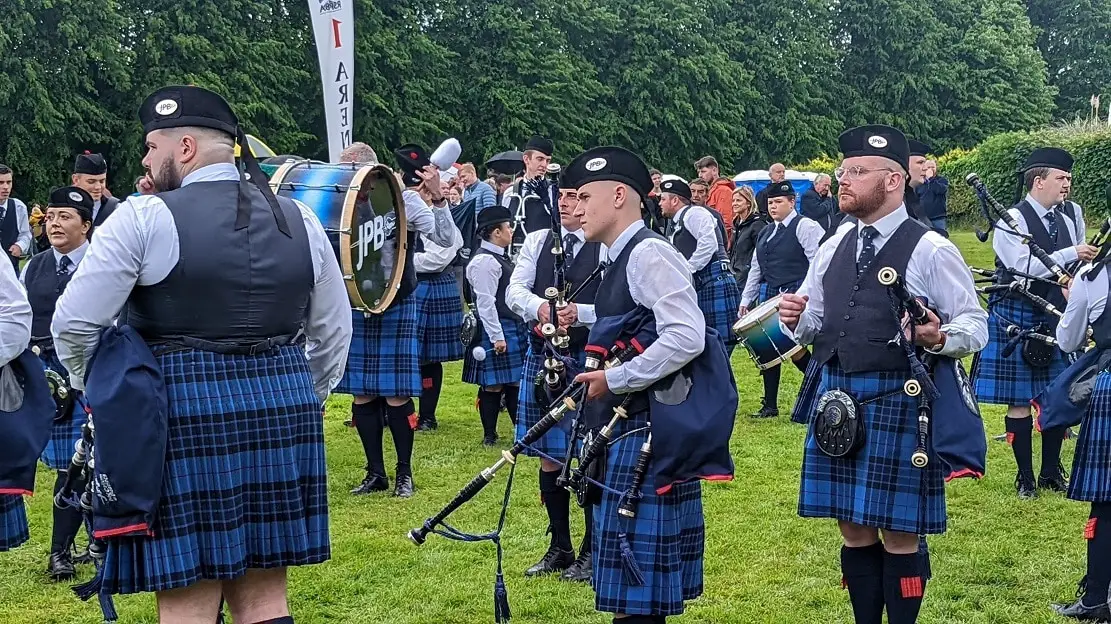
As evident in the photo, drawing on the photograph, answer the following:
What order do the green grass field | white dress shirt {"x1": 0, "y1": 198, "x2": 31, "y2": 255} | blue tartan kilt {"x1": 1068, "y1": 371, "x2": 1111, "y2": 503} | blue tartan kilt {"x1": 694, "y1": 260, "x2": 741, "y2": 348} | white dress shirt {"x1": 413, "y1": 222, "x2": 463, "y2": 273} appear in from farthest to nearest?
white dress shirt {"x1": 0, "y1": 198, "x2": 31, "y2": 255} < blue tartan kilt {"x1": 694, "y1": 260, "x2": 741, "y2": 348} < white dress shirt {"x1": 413, "y1": 222, "x2": 463, "y2": 273} < the green grass field < blue tartan kilt {"x1": 1068, "y1": 371, "x2": 1111, "y2": 503}

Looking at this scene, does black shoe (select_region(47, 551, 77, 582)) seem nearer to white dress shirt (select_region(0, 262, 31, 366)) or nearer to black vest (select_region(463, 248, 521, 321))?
white dress shirt (select_region(0, 262, 31, 366))

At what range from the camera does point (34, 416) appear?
146 inches

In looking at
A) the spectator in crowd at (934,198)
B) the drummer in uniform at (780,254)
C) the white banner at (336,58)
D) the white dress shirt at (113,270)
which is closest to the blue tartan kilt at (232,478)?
the white dress shirt at (113,270)

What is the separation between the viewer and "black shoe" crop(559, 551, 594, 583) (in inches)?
188

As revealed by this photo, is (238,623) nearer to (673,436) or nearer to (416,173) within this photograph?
(673,436)

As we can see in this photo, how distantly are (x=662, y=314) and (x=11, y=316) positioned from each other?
187cm

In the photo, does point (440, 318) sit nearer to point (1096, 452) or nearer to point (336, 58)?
point (336, 58)

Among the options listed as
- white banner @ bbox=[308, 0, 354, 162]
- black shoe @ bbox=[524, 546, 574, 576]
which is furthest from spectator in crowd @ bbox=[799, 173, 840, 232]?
black shoe @ bbox=[524, 546, 574, 576]

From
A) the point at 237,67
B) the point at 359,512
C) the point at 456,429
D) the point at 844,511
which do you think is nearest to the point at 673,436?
the point at 844,511

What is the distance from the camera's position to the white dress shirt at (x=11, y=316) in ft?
11.6

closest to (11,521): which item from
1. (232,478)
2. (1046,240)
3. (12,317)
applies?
(12,317)

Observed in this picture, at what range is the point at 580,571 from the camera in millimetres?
4801

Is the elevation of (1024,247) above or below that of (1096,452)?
above

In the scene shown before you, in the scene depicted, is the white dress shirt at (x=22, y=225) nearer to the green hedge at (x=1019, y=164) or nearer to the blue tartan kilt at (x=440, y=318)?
the blue tartan kilt at (x=440, y=318)
